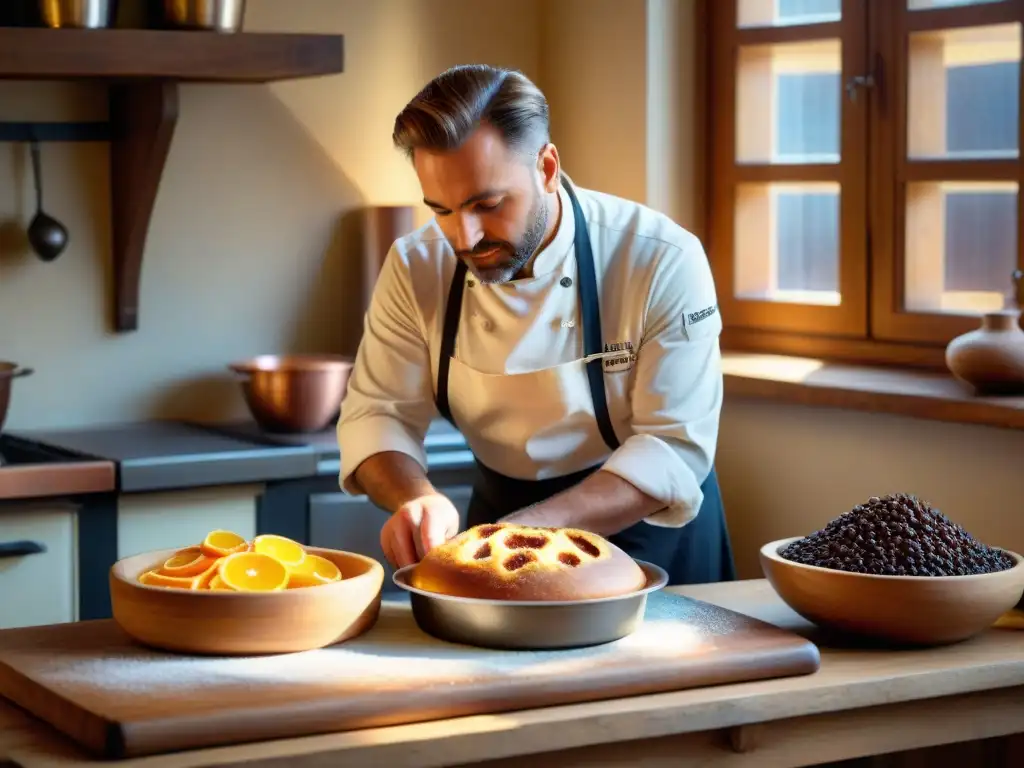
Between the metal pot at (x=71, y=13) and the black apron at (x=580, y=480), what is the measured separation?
1.10 meters

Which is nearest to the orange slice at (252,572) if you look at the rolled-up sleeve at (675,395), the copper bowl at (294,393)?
the rolled-up sleeve at (675,395)

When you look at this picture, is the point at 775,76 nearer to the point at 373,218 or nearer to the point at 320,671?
the point at 373,218

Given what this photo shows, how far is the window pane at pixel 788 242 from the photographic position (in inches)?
134

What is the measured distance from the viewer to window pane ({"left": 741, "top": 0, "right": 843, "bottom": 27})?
3328mm

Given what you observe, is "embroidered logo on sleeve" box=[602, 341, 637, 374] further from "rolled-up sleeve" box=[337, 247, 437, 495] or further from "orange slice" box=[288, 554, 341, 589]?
"orange slice" box=[288, 554, 341, 589]

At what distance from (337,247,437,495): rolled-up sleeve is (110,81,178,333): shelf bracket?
3.21 feet

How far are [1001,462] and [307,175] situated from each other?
5.61 ft

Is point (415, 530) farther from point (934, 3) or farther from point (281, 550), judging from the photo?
point (934, 3)

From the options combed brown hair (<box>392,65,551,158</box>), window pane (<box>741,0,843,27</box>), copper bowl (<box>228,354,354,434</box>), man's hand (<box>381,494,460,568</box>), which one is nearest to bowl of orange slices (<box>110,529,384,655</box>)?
man's hand (<box>381,494,460,568</box>)

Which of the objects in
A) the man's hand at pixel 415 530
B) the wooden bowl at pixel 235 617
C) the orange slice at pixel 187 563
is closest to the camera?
the wooden bowl at pixel 235 617

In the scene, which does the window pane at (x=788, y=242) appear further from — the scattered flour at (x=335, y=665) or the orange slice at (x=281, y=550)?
the orange slice at (x=281, y=550)

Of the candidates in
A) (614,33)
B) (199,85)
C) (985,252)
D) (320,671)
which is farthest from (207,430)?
(320,671)

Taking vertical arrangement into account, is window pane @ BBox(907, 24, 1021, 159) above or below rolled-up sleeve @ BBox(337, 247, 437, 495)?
above

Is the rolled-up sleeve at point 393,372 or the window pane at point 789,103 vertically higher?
the window pane at point 789,103
